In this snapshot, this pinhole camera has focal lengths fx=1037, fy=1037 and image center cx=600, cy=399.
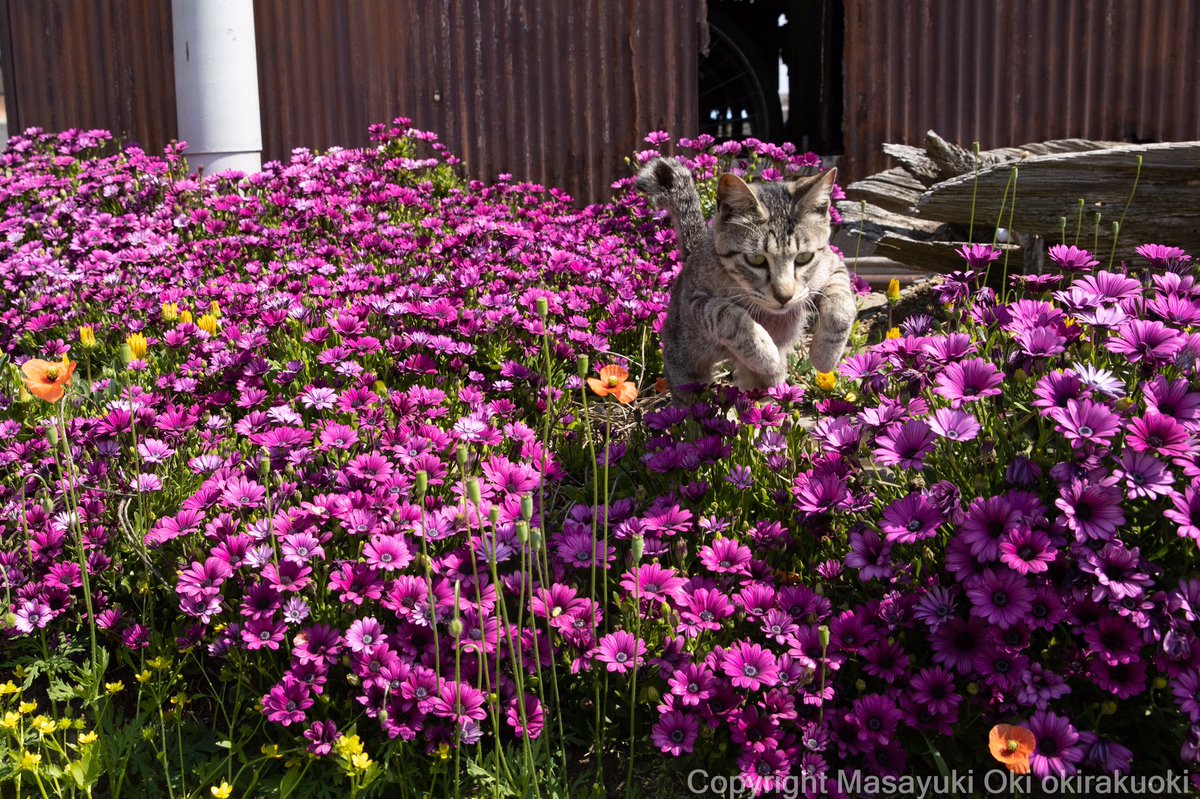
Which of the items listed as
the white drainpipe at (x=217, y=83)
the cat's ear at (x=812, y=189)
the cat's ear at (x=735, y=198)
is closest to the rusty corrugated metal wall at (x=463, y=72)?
the white drainpipe at (x=217, y=83)

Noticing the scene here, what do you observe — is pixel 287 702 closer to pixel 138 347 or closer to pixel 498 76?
pixel 138 347

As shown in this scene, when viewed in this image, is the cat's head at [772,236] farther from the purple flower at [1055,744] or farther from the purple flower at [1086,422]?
the purple flower at [1055,744]

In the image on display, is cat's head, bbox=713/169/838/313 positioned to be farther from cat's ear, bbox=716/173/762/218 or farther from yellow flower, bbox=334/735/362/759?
yellow flower, bbox=334/735/362/759

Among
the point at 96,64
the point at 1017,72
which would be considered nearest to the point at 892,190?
the point at 1017,72

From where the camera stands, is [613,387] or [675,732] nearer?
→ [675,732]

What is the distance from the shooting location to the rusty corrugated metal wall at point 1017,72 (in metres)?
7.50

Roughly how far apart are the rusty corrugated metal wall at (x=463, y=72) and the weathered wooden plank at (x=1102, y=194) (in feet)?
11.1

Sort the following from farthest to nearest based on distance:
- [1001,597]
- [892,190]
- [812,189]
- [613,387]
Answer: [892,190] < [812,189] < [613,387] < [1001,597]

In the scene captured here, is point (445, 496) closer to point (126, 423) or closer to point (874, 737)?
point (126, 423)

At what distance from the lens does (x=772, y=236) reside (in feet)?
12.8

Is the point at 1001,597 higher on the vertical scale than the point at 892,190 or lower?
lower


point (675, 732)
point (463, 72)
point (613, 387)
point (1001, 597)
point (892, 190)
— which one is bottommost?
point (675, 732)

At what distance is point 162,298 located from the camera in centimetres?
496

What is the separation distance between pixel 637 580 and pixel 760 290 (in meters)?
1.89
